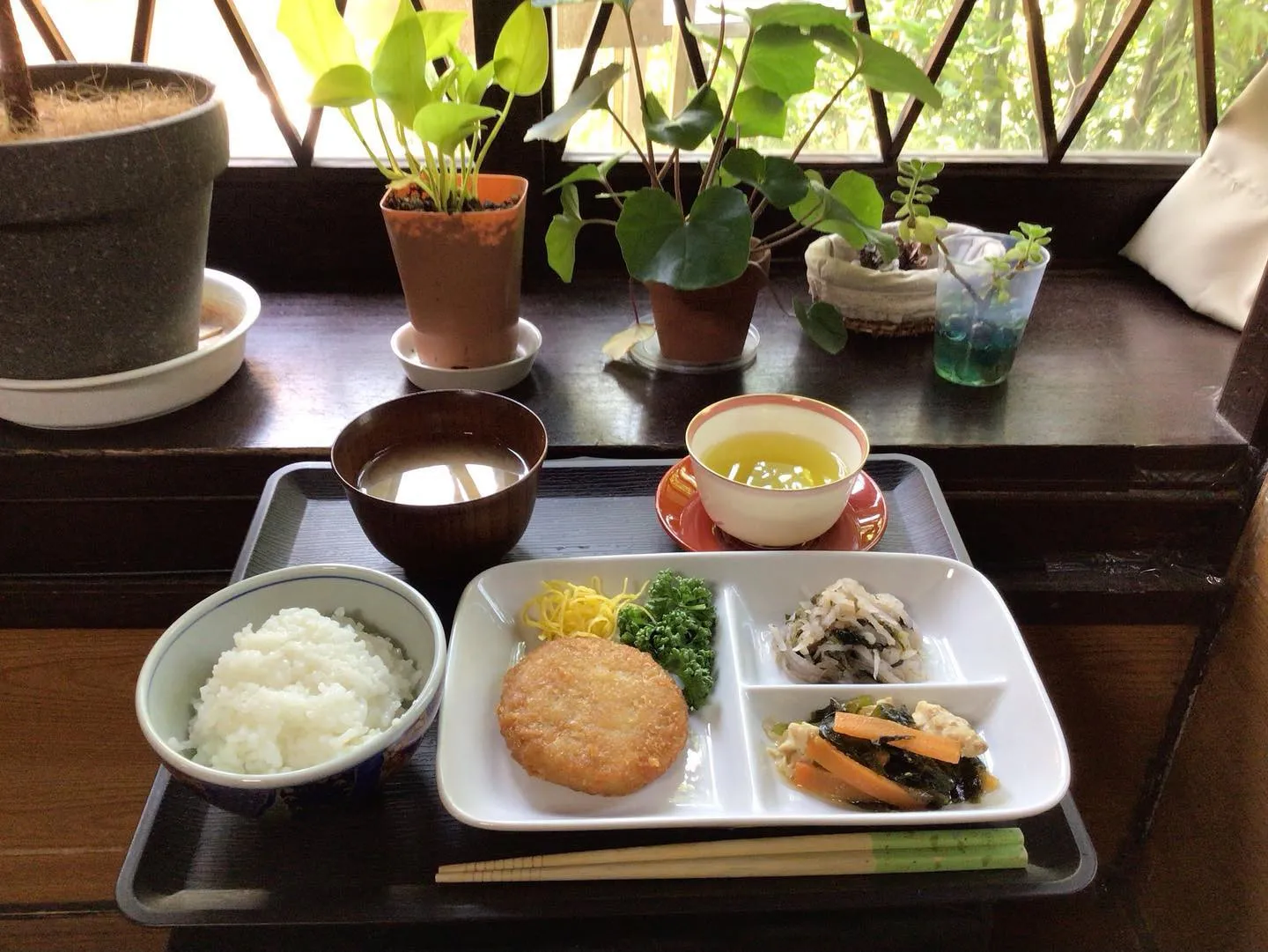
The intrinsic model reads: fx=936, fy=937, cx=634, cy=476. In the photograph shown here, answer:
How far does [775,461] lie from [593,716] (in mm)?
437

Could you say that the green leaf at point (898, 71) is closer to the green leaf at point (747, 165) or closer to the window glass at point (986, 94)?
the green leaf at point (747, 165)

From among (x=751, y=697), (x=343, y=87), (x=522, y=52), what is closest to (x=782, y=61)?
(x=522, y=52)

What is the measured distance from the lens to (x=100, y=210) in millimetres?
1108

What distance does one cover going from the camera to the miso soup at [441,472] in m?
1.07

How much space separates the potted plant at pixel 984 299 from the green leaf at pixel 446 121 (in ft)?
2.24

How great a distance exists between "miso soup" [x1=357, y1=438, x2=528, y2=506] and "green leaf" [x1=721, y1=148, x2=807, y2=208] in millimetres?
470

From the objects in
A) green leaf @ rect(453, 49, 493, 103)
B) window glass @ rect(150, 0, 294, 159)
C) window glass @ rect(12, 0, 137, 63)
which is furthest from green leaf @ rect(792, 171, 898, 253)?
window glass @ rect(12, 0, 137, 63)

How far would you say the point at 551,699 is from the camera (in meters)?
0.89

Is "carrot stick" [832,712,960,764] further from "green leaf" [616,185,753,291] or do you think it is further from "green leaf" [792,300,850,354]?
"green leaf" [792,300,850,354]

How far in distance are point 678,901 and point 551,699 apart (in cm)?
21

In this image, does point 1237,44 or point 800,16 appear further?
point 1237,44

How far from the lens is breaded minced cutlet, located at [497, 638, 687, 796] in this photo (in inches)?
32.6

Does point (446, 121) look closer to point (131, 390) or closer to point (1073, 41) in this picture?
point (131, 390)

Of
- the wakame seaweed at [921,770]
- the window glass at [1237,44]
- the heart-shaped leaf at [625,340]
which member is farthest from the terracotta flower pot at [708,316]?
the window glass at [1237,44]
